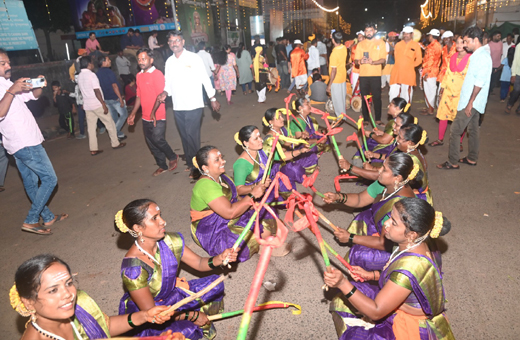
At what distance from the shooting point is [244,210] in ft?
10.4

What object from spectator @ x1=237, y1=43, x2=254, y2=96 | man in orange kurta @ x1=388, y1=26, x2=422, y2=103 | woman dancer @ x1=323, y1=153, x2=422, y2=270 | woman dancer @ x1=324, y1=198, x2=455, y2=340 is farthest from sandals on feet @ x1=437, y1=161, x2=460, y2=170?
spectator @ x1=237, y1=43, x2=254, y2=96

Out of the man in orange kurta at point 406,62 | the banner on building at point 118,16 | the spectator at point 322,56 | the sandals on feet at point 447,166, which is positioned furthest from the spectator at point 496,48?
the banner on building at point 118,16

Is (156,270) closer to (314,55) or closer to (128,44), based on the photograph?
(314,55)

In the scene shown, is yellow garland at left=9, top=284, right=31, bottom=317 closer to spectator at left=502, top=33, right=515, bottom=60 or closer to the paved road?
the paved road

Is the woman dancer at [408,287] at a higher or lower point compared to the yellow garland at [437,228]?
lower

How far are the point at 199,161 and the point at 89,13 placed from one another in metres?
17.7

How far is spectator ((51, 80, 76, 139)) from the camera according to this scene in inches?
333

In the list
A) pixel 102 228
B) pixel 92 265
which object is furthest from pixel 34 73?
pixel 92 265

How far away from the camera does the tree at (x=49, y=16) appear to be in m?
16.8

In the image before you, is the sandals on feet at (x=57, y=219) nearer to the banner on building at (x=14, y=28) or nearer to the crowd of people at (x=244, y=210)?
the crowd of people at (x=244, y=210)

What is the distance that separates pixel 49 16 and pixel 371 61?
1763 centimetres

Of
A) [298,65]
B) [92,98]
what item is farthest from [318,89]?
[92,98]

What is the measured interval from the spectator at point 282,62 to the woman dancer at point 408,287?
12.7 metres

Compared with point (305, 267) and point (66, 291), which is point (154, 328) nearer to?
point (66, 291)
